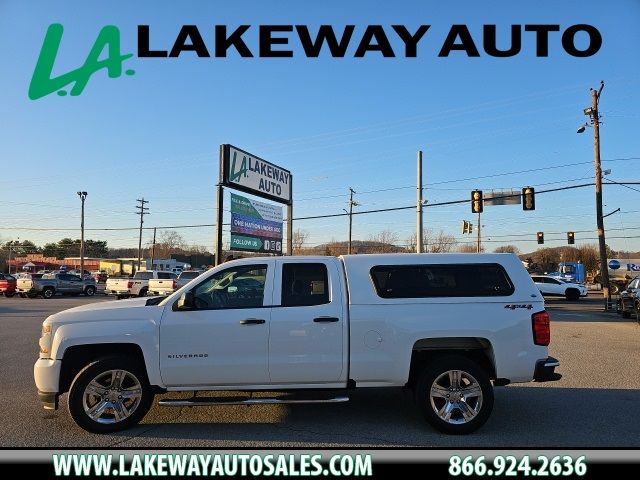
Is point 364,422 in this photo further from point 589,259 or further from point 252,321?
point 589,259

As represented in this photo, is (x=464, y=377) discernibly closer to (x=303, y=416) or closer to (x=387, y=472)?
(x=387, y=472)

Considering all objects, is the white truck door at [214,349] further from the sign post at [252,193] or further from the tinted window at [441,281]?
the sign post at [252,193]

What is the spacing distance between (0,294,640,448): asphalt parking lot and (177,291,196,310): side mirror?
4.29 ft

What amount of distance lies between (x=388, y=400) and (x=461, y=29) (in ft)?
19.9

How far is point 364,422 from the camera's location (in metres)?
5.88

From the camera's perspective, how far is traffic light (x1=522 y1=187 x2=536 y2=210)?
26594 mm

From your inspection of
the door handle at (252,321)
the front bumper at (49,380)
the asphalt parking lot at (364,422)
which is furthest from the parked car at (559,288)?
the front bumper at (49,380)

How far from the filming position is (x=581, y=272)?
56.8m

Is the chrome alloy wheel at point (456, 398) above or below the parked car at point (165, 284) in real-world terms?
below

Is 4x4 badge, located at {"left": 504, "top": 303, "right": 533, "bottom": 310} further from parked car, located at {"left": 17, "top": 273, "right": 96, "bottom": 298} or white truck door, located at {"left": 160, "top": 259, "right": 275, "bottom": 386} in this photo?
parked car, located at {"left": 17, "top": 273, "right": 96, "bottom": 298}

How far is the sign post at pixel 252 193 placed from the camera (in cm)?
1877

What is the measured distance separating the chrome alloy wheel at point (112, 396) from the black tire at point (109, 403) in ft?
0.04

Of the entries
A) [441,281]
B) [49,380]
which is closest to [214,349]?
[49,380]

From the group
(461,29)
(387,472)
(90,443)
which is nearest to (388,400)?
(387,472)
